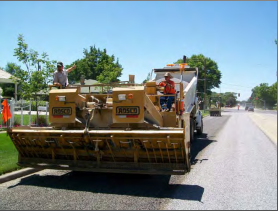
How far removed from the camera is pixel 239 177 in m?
6.06

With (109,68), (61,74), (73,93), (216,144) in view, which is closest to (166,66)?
(216,144)

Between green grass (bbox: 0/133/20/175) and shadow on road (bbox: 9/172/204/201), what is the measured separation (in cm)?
53

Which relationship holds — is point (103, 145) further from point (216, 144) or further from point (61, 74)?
point (216, 144)

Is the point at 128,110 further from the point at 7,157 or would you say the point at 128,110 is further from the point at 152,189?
the point at 7,157

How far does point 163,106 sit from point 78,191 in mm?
3270

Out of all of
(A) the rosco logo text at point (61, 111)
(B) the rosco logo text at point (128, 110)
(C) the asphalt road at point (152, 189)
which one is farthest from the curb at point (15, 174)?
(B) the rosco logo text at point (128, 110)

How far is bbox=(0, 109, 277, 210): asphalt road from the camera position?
459 cm

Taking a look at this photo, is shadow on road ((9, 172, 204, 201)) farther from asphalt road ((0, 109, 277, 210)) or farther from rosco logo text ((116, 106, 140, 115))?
rosco logo text ((116, 106, 140, 115))

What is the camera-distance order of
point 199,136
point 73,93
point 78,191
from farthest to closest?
point 199,136 < point 73,93 < point 78,191

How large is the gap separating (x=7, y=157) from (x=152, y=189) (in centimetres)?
437

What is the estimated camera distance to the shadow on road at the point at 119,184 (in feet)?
17.1

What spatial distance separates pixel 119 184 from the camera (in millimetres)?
5859

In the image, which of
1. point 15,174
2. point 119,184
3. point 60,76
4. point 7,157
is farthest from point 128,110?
point 7,157

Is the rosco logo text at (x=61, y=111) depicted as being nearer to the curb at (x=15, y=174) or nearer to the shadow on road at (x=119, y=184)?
the shadow on road at (x=119, y=184)
